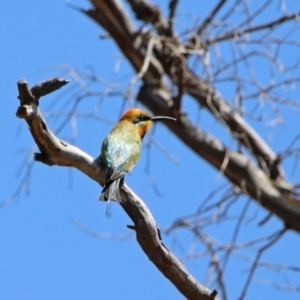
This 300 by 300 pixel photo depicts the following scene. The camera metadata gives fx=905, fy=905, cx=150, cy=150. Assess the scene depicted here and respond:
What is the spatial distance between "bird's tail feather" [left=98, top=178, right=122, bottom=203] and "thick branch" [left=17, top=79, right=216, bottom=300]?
22 mm

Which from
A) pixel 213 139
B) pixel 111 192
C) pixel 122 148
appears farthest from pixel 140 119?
pixel 111 192

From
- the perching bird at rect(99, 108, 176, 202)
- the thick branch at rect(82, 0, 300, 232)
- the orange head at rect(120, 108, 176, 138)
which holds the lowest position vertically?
the perching bird at rect(99, 108, 176, 202)

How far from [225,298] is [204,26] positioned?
1.36 m

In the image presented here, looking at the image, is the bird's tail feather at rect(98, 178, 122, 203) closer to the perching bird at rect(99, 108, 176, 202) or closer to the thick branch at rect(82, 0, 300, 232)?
the perching bird at rect(99, 108, 176, 202)

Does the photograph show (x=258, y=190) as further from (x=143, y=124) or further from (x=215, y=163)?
(x=143, y=124)

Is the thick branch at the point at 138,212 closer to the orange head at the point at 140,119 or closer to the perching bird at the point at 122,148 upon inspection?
the perching bird at the point at 122,148

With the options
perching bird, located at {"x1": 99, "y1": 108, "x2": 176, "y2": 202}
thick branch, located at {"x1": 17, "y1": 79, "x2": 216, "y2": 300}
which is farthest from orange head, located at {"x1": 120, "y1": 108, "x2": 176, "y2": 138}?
thick branch, located at {"x1": 17, "y1": 79, "x2": 216, "y2": 300}

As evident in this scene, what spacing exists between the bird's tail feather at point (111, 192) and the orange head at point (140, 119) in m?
0.84

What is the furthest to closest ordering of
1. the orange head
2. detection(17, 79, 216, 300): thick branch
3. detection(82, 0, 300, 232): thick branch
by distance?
detection(82, 0, 300, 232): thick branch, the orange head, detection(17, 79, 216, 300): thick branch

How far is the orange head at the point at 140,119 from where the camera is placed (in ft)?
11.8

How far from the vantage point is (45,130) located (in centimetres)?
249

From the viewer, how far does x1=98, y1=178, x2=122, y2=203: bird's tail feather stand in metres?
2.66

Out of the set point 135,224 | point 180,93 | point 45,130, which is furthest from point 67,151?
point 180,93

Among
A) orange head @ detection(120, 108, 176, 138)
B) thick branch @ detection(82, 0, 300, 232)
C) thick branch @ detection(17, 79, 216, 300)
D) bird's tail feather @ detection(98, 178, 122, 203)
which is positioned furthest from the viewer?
thick branch @ detection(82, 0, 300, 232)
